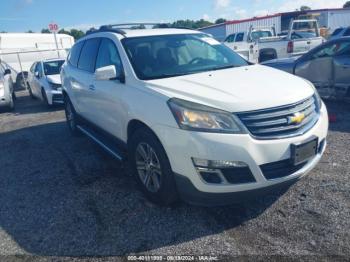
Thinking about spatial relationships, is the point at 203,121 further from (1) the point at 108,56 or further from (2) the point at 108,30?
(2) the point at 108,30

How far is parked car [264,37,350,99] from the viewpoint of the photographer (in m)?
6.91

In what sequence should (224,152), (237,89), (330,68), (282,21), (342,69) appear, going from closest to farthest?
(224,152) < (237,89) < (342,69) < (330,68) < (282,21)

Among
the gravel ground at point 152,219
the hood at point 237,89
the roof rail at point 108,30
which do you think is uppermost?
the roof rail at point 108,30

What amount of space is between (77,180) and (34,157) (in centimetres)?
158

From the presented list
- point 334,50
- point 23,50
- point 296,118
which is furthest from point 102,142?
point 23,50

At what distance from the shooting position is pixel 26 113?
33.1 feet

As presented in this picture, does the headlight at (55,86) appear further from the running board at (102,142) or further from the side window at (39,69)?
the running board at (102,142)

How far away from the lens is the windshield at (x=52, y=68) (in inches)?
435

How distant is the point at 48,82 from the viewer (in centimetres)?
1005

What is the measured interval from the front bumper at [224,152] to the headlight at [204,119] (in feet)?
0.19

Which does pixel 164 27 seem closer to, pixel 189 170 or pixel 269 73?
pixel 269 73

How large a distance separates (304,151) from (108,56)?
9.01ft

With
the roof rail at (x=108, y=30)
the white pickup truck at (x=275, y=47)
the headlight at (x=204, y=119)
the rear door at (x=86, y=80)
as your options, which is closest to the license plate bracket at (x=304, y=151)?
the headlight at (x=204, y=119)

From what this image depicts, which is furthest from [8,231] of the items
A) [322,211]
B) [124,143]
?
[322,211]
